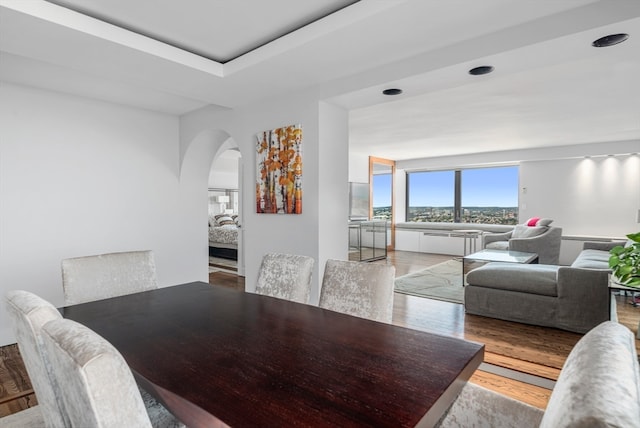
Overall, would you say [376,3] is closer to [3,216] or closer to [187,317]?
Result: [187,317]

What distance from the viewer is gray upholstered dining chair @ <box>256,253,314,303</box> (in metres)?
2.08

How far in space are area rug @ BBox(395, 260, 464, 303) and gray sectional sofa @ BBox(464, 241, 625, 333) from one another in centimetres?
60

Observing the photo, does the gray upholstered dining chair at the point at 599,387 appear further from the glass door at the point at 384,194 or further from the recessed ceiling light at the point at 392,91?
the glass door at the point at 384,194

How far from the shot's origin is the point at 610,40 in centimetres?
200

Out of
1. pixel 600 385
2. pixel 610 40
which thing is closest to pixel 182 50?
pixel 610 40

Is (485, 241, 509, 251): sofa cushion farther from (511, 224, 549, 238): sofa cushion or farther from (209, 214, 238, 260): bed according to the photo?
(209, 214, 238, 260): bed

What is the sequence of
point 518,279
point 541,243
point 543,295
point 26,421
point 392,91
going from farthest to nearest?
point 541,243, point 518,279, point 543,295, point 392,91, point 26,421

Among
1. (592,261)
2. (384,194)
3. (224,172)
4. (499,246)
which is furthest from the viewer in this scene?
(224,172)

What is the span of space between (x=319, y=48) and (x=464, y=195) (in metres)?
7.33

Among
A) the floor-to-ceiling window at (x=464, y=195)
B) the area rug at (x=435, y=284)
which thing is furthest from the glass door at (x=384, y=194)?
the area rug at (x=435, y=284)

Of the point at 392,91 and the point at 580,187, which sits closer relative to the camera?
the point at 392,91

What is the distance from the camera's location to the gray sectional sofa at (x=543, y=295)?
10.3 feet

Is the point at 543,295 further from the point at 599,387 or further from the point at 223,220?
the point at 223,220

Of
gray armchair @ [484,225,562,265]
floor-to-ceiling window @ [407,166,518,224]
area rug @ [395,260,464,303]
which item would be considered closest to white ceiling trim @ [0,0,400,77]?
area rug @ [395,260,464,303]
